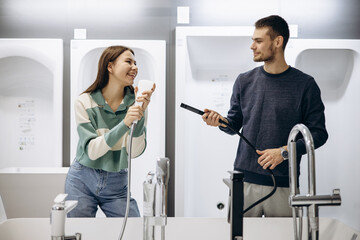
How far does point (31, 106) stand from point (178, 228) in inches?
29.2

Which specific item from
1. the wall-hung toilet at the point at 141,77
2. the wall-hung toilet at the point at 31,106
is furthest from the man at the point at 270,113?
the wall-hung toilet at the point at 31,106

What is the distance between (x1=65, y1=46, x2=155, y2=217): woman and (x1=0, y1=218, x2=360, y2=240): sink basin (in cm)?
13

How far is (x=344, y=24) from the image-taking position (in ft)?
4.69

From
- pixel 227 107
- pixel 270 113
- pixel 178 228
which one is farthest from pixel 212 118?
pixel 178 228

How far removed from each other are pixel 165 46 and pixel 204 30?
0.53 ft

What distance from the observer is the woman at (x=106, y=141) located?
1.32 meters

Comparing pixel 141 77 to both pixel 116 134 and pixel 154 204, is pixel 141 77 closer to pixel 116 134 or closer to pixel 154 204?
pixel 116 134

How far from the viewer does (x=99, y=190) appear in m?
1.32

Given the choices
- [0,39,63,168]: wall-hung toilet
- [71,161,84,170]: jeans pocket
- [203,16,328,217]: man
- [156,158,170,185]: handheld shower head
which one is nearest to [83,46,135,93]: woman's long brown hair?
[0,39,63,168]: wall-hung toilet

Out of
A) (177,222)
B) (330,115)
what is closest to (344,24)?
(330,115)

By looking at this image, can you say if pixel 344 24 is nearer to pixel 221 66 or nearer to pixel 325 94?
pixel 325 94

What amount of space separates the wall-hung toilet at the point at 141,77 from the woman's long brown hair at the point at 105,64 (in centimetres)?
2

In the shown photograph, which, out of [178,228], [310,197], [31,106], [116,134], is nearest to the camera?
[310,197]

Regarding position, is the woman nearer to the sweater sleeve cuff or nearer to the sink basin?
the sweater sleeve cuff
